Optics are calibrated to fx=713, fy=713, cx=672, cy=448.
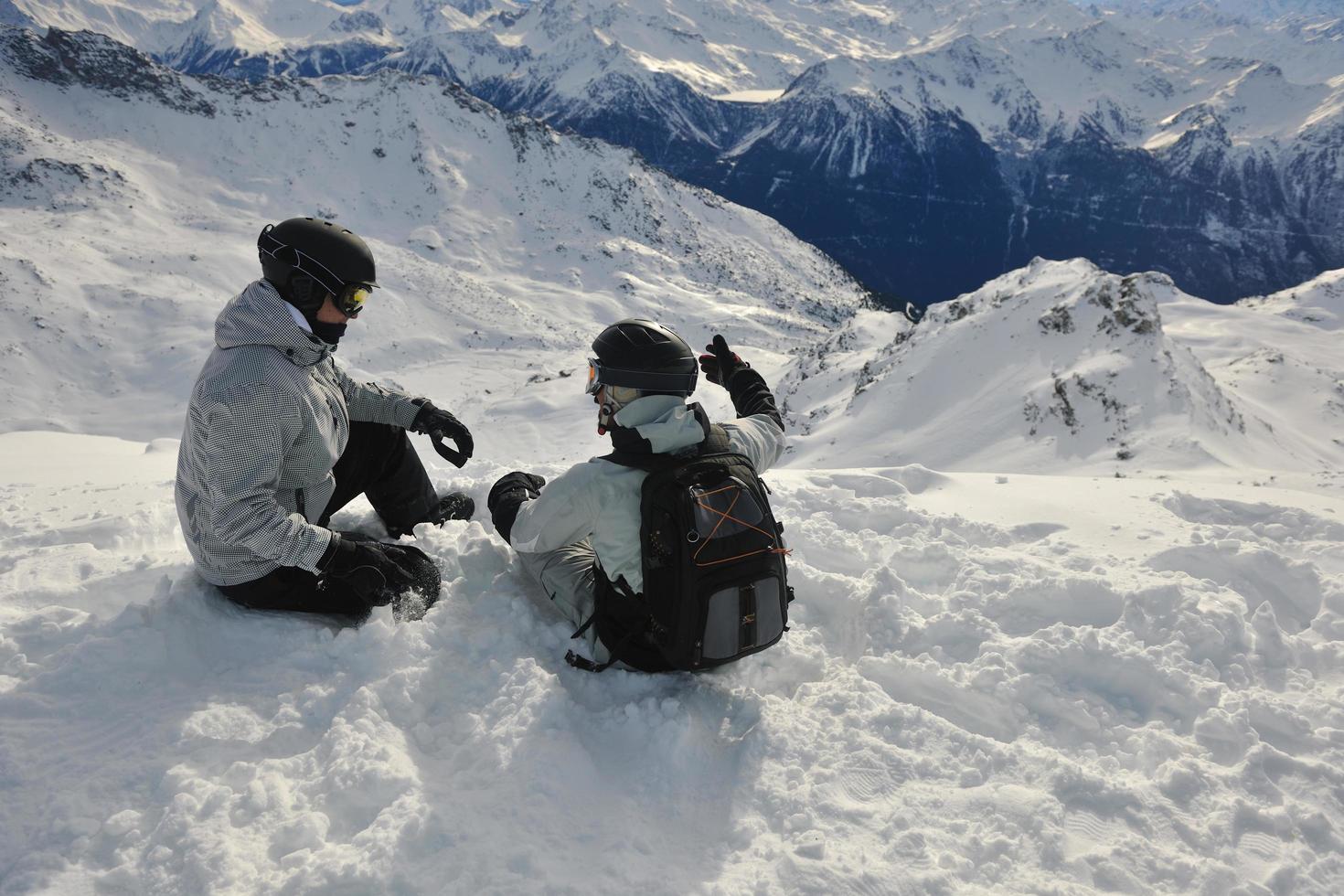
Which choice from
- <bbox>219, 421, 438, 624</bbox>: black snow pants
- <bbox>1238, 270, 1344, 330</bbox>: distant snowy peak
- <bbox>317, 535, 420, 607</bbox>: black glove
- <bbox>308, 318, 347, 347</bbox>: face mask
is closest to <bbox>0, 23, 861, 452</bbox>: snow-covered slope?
<bbox>219, 421, 438, 624</bbox>: black snow pants

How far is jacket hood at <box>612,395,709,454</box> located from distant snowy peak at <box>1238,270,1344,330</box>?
70.7m

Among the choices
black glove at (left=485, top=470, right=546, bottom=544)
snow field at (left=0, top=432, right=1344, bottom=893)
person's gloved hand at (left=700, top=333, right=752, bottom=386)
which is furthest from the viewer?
person's gloved hand at (left=700, top=333, right=752, bottom=386)

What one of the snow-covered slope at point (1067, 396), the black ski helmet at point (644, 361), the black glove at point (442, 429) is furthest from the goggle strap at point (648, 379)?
the snow-covered slope at point (1067, 396)

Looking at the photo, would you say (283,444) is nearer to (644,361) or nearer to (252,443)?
(252,443)

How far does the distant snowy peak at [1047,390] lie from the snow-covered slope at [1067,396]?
5 cm

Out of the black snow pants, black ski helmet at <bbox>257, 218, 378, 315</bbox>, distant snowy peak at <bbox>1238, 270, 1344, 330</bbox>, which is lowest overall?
the black snow pants

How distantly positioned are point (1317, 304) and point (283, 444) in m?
80.3

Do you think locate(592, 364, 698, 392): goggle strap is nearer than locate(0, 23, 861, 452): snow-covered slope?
Yes

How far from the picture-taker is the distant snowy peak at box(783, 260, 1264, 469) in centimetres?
1689

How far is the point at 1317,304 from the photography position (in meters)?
59.8

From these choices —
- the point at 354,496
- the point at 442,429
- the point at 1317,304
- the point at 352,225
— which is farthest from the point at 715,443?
the point at 352,225

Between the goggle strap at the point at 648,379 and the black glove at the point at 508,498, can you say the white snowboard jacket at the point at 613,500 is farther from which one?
the black glove at the point at 508,498

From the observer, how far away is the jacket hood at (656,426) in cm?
371

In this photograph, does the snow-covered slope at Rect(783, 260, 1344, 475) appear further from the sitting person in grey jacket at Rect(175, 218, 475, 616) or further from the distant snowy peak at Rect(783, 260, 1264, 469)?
the sitting person in grey jacket at Rect(175, 218, 475, 616)
